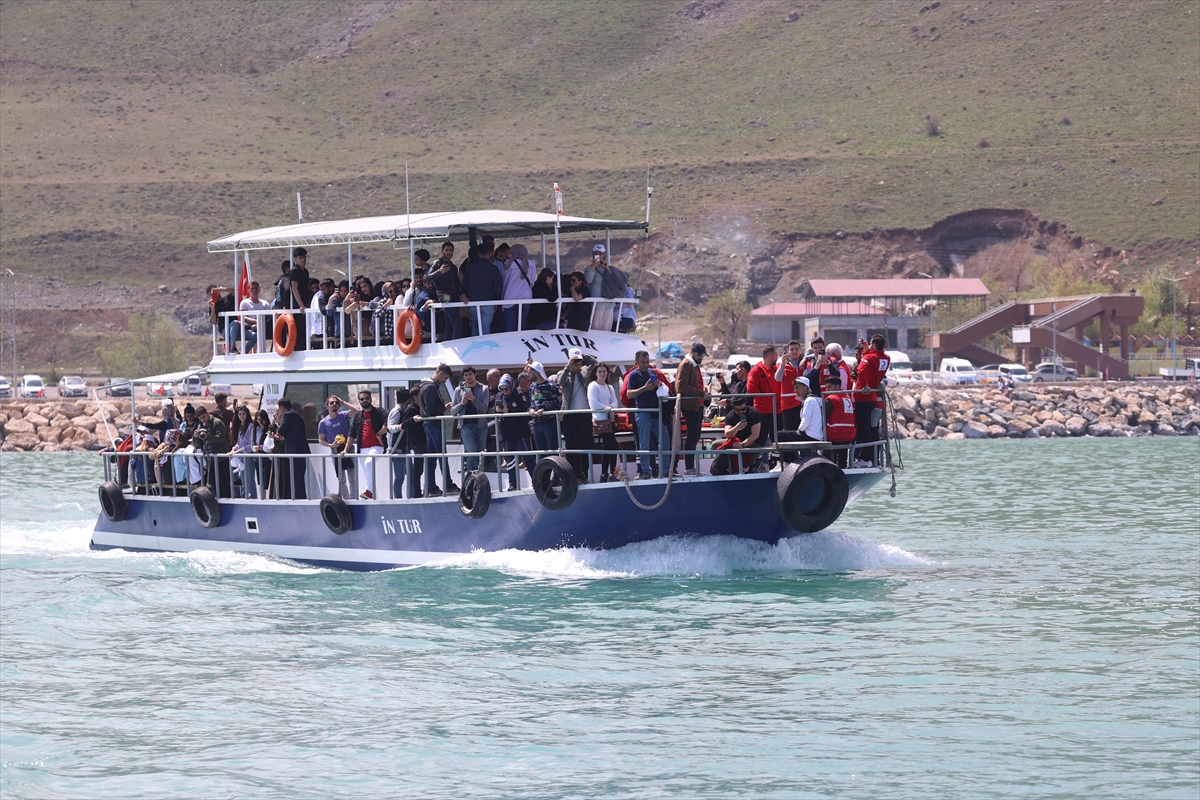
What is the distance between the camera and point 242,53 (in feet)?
646

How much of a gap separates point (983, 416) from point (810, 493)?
54247 mm

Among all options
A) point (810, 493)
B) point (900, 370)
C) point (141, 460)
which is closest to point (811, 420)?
point (810, 493)

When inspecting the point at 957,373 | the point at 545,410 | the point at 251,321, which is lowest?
the point at 545,410

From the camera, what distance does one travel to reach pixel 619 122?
6363 inches

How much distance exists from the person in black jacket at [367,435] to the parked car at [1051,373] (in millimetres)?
69503

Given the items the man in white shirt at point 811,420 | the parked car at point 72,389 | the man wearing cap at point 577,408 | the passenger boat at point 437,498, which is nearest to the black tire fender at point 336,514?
the passenger boat at point 437,498

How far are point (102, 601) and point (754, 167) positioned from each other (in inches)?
5017

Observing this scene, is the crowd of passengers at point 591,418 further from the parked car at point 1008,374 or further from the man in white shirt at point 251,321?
the parked car at point 1008,374

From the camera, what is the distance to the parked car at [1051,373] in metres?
87.8

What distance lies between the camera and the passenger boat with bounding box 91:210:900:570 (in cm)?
1991

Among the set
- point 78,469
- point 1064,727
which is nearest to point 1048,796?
point 1064,727

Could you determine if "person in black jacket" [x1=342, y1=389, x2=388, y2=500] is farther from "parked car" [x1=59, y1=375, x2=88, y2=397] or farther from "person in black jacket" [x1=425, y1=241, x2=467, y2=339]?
"parked car" [x1=59, y1=375, x2=88, y2=397]

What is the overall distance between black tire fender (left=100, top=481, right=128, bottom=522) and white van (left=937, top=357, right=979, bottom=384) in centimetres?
6416

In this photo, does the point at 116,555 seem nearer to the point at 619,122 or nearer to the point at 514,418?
the point at 514,418
